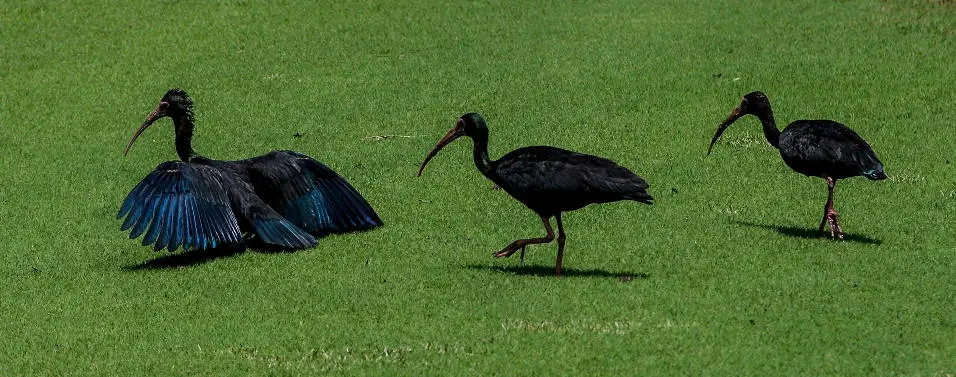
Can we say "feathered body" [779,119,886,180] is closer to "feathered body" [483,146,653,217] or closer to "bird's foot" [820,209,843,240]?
"bird's foot" [820,209,843,240]

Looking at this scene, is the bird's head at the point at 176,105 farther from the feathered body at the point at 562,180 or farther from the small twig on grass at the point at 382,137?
the feathered body at the point at 562,180

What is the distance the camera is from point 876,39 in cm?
2064

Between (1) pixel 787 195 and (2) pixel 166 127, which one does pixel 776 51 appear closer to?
(1) pixel 787 195

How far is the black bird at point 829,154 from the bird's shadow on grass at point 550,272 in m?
2.27

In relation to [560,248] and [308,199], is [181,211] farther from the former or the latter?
[560,248]

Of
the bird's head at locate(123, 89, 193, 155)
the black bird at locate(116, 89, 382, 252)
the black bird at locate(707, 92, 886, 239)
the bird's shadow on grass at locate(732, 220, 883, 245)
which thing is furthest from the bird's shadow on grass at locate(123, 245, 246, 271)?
the black bird at locate(707, 92, 886, 239)

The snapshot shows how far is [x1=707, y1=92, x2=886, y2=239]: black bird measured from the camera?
517 inches

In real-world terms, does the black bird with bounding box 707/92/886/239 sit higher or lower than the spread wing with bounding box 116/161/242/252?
higher

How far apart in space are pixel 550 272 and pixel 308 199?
3183 millimetres

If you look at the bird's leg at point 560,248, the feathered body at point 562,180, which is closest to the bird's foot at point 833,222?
the feathered body at point 562,180

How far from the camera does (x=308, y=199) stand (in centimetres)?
1444

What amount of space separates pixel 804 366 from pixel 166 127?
12.0 metres

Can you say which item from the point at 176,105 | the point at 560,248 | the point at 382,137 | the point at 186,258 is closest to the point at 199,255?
the point at 186,258

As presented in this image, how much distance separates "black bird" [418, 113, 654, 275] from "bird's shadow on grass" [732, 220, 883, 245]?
2124 mm
